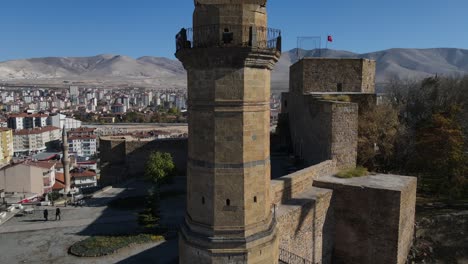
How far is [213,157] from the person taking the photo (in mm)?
7688

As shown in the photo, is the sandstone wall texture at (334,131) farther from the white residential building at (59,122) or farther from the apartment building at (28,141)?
the white residential building at (59,122)

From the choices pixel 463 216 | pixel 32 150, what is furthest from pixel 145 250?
pixel 32 150

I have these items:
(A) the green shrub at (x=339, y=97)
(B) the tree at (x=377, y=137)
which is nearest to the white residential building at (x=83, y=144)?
(A) the green shrub at (x=339, y=97)

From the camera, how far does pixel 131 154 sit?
26594mm

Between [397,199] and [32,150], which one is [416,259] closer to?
[397,199]

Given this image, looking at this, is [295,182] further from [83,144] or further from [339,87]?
[83,144]

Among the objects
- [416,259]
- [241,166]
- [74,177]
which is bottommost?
[74,177]

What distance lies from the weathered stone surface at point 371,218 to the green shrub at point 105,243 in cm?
706

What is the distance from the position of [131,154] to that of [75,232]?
33.6ft

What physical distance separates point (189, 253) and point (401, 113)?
71.3ft

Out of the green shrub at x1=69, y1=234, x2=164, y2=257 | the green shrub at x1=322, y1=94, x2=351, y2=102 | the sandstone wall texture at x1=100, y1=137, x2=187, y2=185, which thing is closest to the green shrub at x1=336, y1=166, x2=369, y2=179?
the green shrub at x1=322, y1=94, x2=351, y2=102

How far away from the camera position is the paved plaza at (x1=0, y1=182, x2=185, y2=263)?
46.2ft

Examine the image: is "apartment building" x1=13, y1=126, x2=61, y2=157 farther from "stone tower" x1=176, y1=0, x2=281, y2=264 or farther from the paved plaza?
"stone tower" x1=176, y1=0, x2=281, y2=264

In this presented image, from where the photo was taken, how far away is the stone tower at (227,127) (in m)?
7.45
